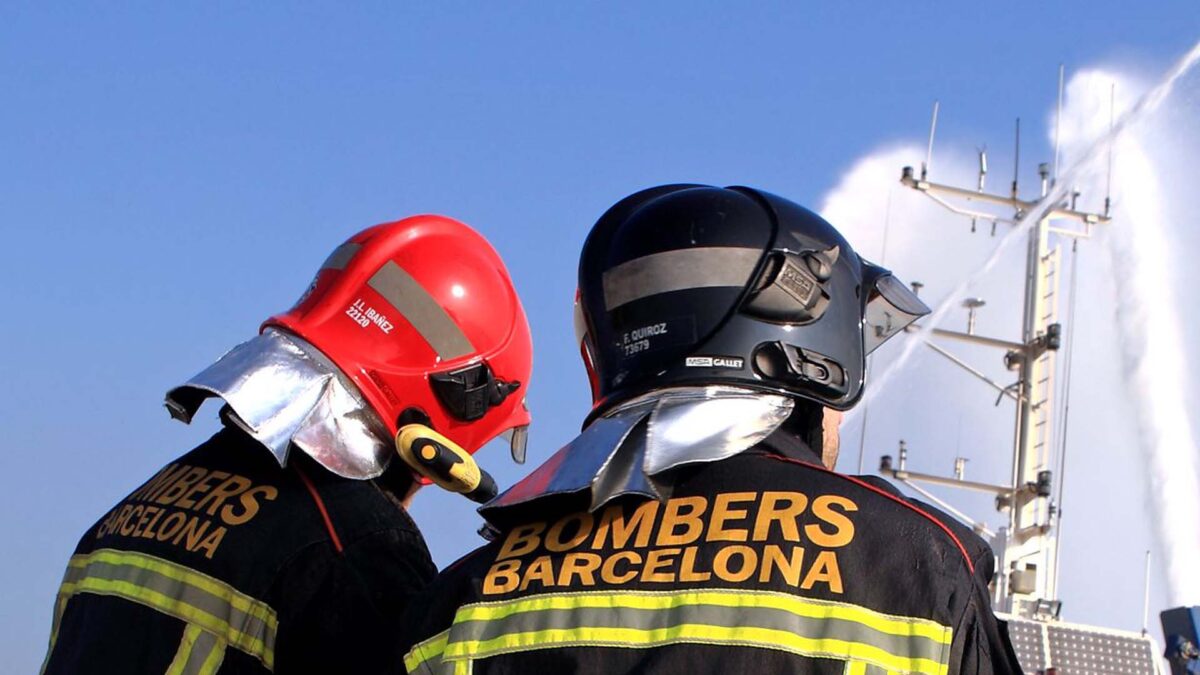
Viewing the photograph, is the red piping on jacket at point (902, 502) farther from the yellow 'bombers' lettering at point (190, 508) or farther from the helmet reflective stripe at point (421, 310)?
the helmet reflective stripe at point (421, 310)

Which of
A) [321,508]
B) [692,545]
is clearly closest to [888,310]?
[692,545]

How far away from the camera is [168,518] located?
423cm

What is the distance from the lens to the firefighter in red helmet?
13.1 feet

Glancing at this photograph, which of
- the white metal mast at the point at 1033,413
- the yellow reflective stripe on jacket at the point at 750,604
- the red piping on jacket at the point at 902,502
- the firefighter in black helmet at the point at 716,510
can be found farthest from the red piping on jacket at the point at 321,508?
the white metal mast at the point at 1033,413

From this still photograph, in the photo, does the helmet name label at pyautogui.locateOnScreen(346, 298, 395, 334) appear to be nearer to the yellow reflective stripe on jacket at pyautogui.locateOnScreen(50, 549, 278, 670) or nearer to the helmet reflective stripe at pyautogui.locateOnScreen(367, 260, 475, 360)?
the helmet reflective stripe at pyautogui.locateOnScreen(367, 260, 475, 360)

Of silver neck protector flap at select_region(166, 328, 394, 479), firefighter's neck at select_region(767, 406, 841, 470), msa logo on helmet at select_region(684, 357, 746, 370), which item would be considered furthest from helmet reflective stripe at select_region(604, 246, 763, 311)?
silver neck protector flap at select_region(166, 328, 394, 479)

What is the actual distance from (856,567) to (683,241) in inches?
32.3

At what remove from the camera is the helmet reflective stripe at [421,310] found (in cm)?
493

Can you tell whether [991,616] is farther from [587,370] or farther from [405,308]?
[405,308]

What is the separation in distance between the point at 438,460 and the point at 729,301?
1.48 meters

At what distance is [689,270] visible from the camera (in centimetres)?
316

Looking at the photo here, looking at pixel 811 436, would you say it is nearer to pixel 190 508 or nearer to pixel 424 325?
pixel 190 508

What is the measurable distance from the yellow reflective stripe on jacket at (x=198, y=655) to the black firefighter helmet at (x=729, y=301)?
127cm

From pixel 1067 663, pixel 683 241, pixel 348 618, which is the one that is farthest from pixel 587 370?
pixel 1067 663
